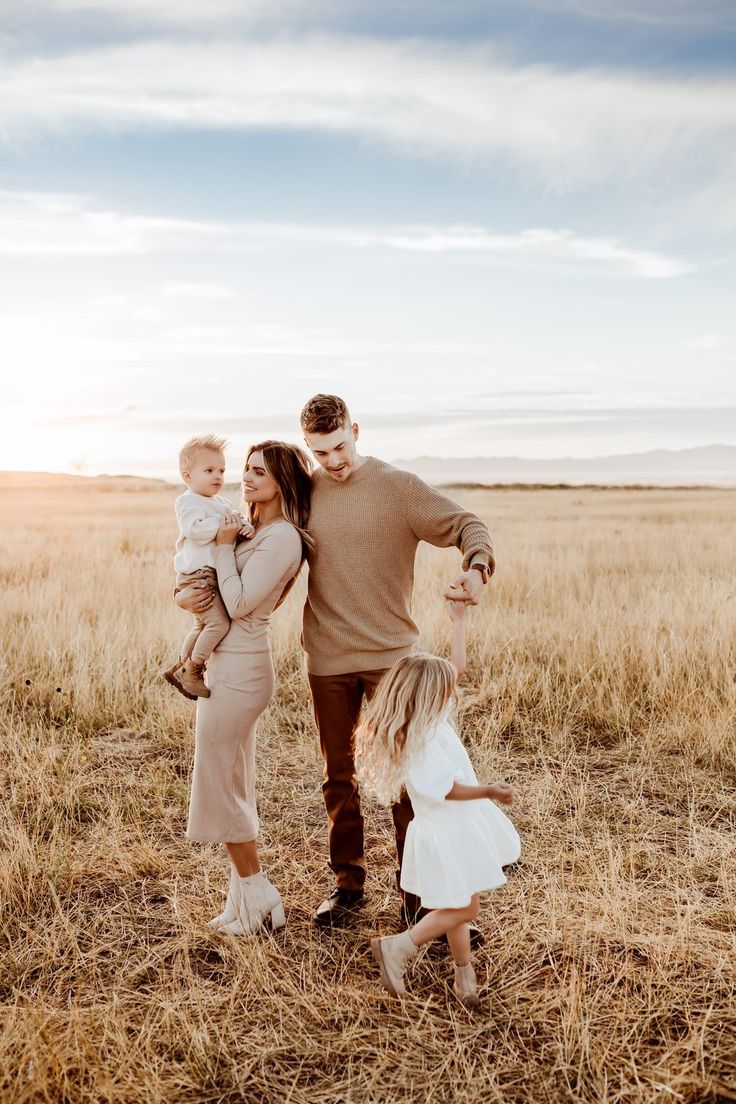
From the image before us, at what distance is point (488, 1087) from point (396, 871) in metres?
1.39

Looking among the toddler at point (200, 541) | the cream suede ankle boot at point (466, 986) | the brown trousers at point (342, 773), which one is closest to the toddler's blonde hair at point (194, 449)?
the toddler at point (200, 541)

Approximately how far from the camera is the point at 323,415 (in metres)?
3.59

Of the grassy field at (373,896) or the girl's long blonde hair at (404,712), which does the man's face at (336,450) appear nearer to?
the girl's long blonde hair at (404,712)

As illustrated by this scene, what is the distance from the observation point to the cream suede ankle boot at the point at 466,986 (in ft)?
10.3

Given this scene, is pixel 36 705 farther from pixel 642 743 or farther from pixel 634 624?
pixel 634 624

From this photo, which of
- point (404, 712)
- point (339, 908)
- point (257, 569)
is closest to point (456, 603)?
point (404, 712)

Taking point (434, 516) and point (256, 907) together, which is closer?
point (256, 907)

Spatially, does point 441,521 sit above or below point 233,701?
above

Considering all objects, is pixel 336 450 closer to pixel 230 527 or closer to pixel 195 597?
pixel 230 527

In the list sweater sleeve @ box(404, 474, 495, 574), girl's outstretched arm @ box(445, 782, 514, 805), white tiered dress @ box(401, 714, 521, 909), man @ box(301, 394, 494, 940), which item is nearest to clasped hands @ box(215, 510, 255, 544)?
man @ box(301, 394, 494, 940)

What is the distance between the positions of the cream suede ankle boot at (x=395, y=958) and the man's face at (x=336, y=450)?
1.96 meters

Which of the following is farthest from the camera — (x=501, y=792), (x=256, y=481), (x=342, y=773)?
(x=342, y=773)

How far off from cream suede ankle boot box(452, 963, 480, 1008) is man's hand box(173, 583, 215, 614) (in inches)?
68.3

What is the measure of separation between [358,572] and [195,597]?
774 mm
